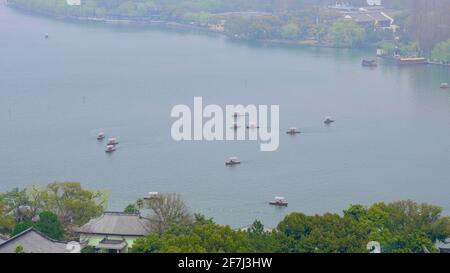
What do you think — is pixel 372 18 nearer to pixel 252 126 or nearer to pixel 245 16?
pixel 245 16

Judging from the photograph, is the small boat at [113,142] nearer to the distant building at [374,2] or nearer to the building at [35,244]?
the building at [35,244]

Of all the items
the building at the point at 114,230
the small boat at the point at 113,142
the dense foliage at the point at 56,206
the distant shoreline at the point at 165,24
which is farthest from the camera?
the distant shoreline at the point at 165,24

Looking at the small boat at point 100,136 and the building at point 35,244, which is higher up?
the building at point 35,244

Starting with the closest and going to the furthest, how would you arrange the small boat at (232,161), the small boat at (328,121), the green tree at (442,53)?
1. the small boat at (232,161)
2. the small boat at (328,121)
3. the green tree at (442,53)

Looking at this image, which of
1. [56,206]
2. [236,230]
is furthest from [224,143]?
[236,230]

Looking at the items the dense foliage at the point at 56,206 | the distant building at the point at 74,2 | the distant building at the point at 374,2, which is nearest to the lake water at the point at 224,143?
the dense foliage at the point at 56,206

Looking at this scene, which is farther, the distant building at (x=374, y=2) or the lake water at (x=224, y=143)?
the distant building at (x=374, y=2)
